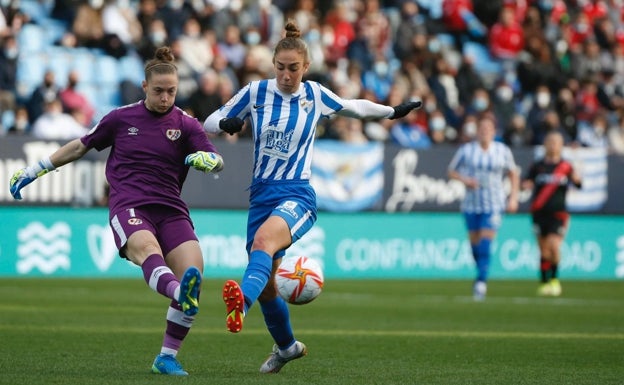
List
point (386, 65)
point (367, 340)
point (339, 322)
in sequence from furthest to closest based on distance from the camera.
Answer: point (386, 65)
point (339, 322)
point (367, 340)

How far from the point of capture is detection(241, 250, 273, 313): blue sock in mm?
8336

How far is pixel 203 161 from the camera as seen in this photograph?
850 centimetres

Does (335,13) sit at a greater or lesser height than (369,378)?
greater

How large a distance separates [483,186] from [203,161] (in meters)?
12.0

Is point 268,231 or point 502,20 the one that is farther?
point 502,20

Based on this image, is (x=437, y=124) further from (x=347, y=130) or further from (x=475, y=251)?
(x=475, y=251)

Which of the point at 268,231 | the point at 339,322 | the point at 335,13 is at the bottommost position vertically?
the point at 339,322

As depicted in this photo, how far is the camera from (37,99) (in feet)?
72.7

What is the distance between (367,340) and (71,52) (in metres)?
12.9

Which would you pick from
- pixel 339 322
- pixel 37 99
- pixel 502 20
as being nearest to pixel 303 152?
pixel 339 322

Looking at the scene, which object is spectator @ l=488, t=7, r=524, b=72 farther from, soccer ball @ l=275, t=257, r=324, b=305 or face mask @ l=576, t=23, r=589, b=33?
soccer ball @ l=275, t=257, r=324, b=305

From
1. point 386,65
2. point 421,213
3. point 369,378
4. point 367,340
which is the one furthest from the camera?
point 386,65

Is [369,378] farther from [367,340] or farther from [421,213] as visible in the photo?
[421,213]

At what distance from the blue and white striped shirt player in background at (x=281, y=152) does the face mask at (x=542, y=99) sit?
65.1 feet
